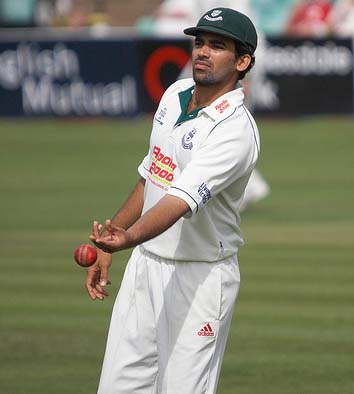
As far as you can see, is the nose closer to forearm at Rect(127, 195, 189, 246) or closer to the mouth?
the mouth

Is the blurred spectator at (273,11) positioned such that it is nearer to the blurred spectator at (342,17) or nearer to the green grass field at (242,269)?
the blurred spectator at (342,17)

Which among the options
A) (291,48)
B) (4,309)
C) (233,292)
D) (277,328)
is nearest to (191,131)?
(233,292)

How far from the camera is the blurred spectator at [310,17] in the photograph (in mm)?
28797

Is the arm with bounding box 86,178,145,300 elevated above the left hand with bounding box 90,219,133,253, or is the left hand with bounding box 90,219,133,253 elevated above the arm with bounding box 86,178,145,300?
the left hand with bounding box 90,219,133,253

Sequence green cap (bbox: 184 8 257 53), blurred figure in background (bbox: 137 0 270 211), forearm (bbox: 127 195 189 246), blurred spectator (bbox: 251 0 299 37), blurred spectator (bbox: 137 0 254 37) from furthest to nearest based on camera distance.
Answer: blurred spectator (bbox: 251 0 299 37), blurred spectator (bbox: 137 0 254 37), blurred figure in background (bbox: 137 0 270 211), green cap (bbox: 184 8 257 53), forearm (bbox: 127 195 189 246)

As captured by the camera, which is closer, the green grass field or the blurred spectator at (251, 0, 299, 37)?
the green grass field

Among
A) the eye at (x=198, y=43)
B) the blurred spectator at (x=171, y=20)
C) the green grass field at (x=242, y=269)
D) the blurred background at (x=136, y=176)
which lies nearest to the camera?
the eye at (x=198, y=43)

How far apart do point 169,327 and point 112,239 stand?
31.9 inches

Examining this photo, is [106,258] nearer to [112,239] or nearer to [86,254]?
[86,254]

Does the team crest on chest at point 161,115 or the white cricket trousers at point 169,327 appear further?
the team crest on chest at point 161,115

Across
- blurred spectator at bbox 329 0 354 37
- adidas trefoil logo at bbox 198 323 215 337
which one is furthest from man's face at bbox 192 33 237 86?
blurred spectator at bbox 329 0 354 37

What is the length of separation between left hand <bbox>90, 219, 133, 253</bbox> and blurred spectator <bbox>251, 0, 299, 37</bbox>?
2642 centimetres

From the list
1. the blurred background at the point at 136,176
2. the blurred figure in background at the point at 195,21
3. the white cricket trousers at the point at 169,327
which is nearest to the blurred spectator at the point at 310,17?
the blurred background at the point at 136,176

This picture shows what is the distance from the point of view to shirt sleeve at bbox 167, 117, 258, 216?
559cm
